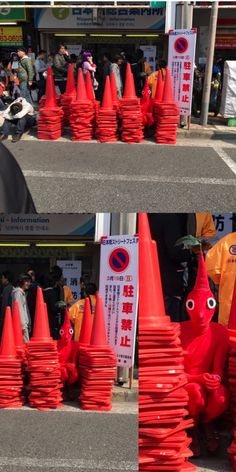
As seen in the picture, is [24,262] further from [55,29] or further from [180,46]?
[55,29]

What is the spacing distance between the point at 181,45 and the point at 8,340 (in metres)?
6.74

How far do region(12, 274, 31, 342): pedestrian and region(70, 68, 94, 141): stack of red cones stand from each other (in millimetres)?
5769

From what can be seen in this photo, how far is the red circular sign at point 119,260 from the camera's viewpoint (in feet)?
4.01

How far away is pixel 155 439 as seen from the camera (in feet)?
3.55

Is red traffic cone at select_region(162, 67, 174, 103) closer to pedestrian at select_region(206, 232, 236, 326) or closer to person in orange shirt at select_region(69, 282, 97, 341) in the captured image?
person in orange shirt at select_region(69, 282, 97, 341)

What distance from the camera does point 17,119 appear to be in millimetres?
7117

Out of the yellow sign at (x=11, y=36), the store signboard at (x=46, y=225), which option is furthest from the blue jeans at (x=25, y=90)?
the store signboard at (x=46, y=225)

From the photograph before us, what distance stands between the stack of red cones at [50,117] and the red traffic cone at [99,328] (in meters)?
5.94

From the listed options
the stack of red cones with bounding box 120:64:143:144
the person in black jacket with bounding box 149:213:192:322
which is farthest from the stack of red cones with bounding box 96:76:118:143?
the person in black jacket with bounding box 149:213:192:322

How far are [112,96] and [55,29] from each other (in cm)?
578

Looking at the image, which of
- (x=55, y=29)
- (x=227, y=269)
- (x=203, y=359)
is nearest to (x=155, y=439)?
(x=203, y=359)

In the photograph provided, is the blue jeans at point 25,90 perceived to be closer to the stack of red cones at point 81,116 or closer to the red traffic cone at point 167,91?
the stack of red cones at point 81,116

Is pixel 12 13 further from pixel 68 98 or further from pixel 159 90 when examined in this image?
pixel 159 90

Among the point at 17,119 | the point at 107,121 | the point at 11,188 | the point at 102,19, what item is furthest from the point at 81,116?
the point at 102,19
